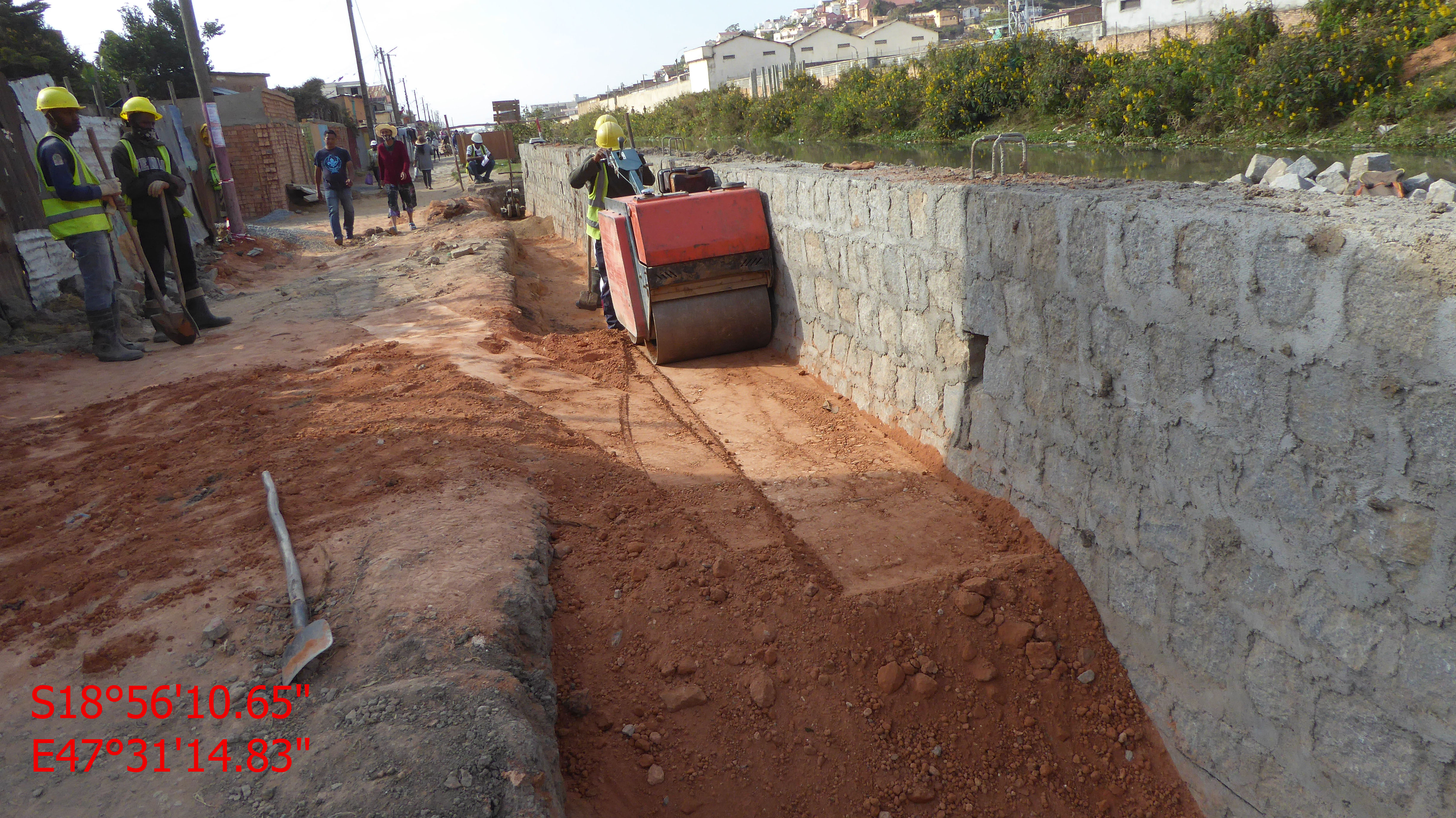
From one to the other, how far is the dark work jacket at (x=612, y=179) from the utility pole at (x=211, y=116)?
8.89 m

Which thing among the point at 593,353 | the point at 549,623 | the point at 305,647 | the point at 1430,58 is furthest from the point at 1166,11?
the point at 305,647

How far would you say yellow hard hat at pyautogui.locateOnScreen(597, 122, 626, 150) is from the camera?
7.69m

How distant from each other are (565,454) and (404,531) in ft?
4.19

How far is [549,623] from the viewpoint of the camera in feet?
10.4

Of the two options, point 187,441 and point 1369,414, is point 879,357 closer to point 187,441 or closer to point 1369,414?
point 1369,414

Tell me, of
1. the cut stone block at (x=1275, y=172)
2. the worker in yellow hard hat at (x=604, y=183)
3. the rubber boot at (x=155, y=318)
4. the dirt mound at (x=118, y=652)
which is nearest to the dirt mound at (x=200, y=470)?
the dirt mound at (x=118, y=652)

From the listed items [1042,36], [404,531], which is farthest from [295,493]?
[1042,36]

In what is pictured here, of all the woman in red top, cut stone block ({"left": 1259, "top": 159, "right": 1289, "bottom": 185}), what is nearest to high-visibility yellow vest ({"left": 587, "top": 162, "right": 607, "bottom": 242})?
cut stone block ({"left": 1259, "top": 159, "right": 1289, "bottom": 185})

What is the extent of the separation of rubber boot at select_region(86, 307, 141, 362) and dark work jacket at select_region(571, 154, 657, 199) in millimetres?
4026

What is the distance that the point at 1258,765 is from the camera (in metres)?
2.62

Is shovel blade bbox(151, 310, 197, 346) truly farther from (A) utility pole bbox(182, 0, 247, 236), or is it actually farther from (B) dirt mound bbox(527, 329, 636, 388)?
(A) utility pole bbox(182, 0, 247, 236)

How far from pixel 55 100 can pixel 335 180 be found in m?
6.88

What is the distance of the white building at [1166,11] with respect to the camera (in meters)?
15.8

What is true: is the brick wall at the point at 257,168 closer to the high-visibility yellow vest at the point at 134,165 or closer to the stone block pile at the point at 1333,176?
the high-visibility yellow vest at the point at 134,165
